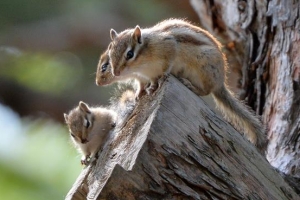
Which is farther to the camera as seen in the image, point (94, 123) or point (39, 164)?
point (39, 164)

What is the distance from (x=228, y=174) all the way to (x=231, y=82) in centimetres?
260

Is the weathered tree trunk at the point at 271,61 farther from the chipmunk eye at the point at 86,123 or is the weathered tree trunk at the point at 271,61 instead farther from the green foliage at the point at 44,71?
the green foliage at the point at 44,71

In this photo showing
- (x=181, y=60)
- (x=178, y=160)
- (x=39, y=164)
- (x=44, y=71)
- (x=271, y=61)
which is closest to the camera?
(x=178, y=160)

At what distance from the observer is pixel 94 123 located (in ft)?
10.3

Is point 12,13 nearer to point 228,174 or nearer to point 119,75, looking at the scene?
point 119,75

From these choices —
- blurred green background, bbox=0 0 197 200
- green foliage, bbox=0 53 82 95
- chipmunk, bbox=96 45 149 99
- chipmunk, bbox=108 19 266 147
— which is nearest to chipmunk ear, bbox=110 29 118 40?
chipmunk, bbox=108 19 266 147

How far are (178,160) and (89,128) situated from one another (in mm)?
1031

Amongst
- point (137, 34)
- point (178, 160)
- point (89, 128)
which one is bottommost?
point (178, 160)

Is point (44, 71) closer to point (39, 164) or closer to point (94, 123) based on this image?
point (39, 164)

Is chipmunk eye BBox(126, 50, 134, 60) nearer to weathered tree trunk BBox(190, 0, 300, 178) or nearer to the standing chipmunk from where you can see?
the standing chipmunk

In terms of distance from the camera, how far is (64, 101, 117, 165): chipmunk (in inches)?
112

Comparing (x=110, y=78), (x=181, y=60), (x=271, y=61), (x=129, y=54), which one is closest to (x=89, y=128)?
(x=110, y=78)

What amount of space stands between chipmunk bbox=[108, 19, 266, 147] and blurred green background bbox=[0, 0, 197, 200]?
1173 millimetres

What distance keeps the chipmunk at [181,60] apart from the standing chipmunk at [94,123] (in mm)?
144
